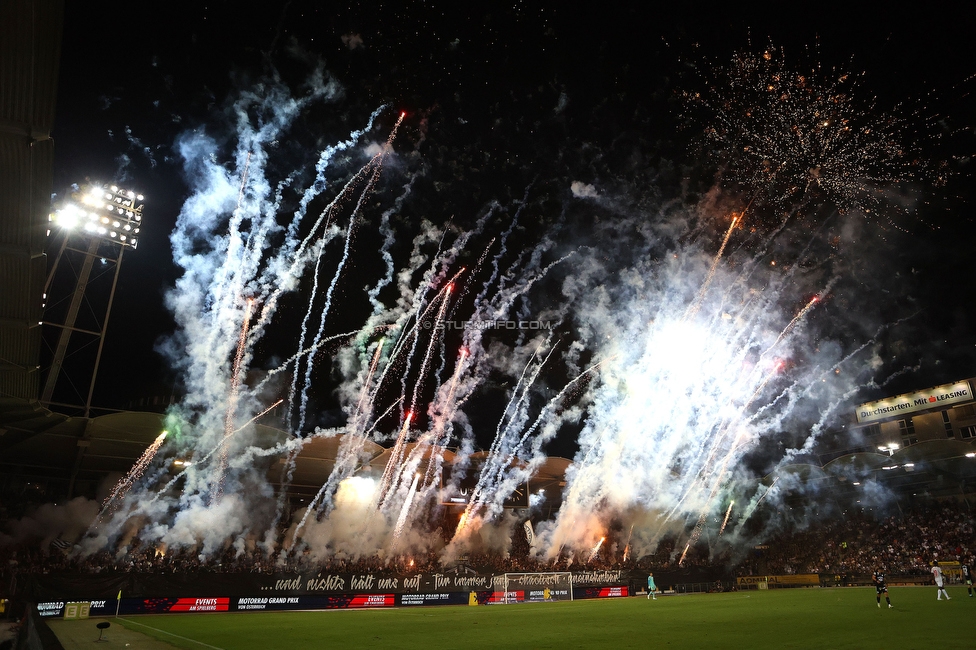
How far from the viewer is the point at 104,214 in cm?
3012

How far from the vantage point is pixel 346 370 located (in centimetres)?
3375

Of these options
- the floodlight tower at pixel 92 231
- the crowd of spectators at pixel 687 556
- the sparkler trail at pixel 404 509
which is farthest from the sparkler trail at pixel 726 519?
the floodlight tower at pixel 92 231

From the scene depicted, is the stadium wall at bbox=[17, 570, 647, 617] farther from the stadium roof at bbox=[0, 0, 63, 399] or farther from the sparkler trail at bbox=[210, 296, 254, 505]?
the sparkler trail at bbox=[210, 296, 254, 505]

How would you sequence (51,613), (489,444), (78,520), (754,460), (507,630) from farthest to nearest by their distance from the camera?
(754,460), (489,444), (78,520), (51,613), (507,630)

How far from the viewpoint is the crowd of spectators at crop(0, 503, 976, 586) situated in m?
29.0

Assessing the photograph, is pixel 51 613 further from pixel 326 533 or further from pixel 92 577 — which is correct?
pixel 326 533

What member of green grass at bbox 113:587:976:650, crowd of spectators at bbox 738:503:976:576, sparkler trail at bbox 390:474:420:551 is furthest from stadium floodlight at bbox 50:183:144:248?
crowd of spectators at bbox 738:503:976:576

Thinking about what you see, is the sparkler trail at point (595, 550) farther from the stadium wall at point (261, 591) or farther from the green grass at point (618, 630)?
the green grass at point (618, 630)

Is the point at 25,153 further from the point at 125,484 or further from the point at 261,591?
the point at 125,484

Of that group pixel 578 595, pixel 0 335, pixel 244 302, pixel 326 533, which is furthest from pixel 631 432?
pixel 0 335

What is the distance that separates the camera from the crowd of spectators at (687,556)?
2895 centimetres

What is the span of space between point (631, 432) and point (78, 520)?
33.3 metres

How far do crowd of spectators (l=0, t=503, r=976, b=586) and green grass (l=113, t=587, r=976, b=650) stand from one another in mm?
10877

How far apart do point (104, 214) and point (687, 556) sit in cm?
4628
